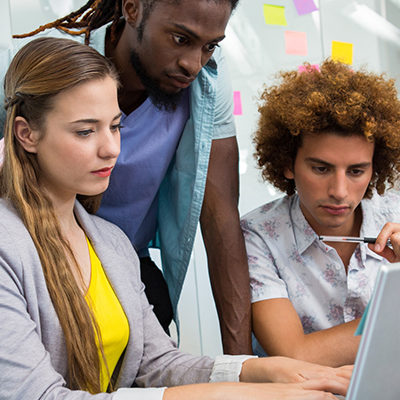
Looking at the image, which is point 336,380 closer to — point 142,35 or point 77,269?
point 77,269

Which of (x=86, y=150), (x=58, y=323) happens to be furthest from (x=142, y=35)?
(x=58, y=323)

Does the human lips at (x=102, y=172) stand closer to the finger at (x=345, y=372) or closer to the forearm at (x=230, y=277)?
the forearm at (x=230, y=277)

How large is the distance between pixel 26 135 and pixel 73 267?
0.25 m

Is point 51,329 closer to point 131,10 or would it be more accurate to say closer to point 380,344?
point 380,344

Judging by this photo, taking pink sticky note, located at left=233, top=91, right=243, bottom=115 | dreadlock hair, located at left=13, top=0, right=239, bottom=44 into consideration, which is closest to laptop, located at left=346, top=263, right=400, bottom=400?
dreadlock hair, located at left=13, top=0, right=239, bottom=44

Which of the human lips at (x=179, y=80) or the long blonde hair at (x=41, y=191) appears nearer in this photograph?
the long blonde hair at (x=41, y=191)

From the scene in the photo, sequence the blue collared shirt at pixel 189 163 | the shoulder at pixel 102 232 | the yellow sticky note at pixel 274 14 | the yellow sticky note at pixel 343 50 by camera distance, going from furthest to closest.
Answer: the yellow sticky note at pixel 343 50
the yellow sticky note at pixel 274 14
the blue collared shirt at pixel 189 163
the shoulder at pixel 102 232

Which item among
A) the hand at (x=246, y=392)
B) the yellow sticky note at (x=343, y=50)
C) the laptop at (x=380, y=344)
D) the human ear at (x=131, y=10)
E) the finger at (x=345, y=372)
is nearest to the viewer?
the laptop at (x=380, y=344)

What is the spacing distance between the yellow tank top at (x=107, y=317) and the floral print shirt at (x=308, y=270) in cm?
37

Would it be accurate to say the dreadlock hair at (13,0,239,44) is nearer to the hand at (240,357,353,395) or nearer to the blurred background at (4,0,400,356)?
the hand at (240,357,353,395)

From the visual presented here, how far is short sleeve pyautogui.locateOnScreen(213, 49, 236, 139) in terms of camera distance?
4.66 ft

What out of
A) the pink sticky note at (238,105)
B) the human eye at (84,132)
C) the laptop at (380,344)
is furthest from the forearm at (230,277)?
the pink sticky note at (238,105)

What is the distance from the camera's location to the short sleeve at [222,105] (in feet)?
4.66

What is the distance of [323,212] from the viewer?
132 cm
